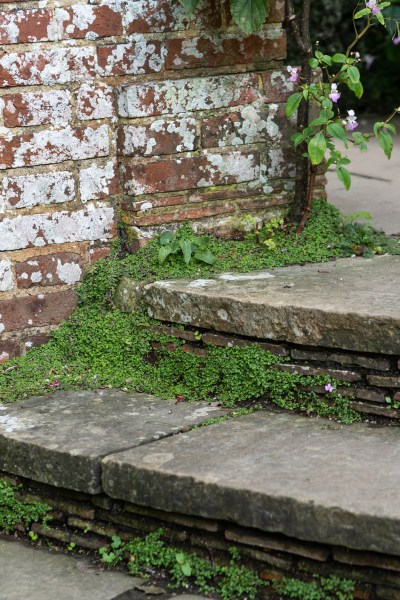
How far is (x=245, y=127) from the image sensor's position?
12.6ft

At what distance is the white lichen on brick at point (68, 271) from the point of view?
12.3 ft

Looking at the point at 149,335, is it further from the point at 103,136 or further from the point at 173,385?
the point at 103,136

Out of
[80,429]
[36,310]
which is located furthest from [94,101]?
[80,429]

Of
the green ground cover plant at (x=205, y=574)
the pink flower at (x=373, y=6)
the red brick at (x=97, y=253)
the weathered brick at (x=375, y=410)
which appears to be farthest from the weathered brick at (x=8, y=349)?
the pink flower at (x=373, y=6)

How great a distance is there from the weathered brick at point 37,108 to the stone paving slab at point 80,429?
1.02m

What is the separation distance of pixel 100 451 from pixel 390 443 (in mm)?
878

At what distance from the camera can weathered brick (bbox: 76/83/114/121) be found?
363 cm

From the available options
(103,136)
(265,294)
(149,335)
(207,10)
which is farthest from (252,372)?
(207,10)

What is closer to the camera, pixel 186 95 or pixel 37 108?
pixel 37 108

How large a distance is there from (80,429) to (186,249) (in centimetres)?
90

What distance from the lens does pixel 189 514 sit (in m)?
2.74

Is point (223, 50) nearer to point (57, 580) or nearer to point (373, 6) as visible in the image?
point (373, 6)

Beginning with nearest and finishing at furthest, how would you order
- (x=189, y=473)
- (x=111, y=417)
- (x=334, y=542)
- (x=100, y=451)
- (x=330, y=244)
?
(x=334, y=542)
(x=189, y=473)
(x=100, y=451)
(x=111, y=417)
(x=330, y=244)

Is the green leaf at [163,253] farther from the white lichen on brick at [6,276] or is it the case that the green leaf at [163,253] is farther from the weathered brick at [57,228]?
the white lichen on brick at [6,276]
